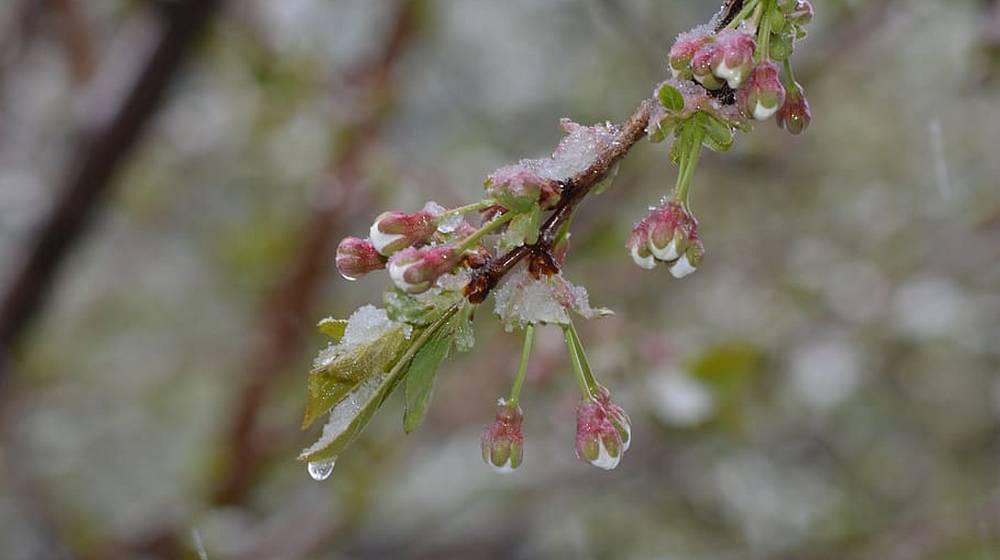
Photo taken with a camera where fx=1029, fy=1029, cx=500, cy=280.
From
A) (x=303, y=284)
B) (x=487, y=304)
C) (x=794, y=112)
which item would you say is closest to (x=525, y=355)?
(x=794, y=112)

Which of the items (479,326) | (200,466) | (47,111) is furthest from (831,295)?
(47,111)

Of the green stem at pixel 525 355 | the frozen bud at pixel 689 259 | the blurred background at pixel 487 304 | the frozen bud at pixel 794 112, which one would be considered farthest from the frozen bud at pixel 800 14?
the blurred background at pixel 487 304

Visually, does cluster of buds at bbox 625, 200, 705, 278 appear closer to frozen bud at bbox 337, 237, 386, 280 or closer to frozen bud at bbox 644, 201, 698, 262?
frozen bud at bbox 644, 201, 698, 262

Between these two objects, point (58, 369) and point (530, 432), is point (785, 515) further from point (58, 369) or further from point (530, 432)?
point (58, 369)

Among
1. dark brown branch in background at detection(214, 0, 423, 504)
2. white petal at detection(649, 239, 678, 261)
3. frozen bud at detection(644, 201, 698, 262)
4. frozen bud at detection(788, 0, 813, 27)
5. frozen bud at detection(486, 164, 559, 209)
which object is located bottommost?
dark brown branch in background at detection(214, 0, 423, 504)

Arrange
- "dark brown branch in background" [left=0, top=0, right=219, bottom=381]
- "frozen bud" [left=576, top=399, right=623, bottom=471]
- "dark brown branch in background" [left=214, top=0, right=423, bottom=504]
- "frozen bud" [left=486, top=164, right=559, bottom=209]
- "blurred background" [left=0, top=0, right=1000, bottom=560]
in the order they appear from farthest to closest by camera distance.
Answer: "dark brown branch in background" [left=214, top=0, right=423, bottom=504], "blurred background" [left=0, top=0, right=1000, bottom=560], "dark brown branch in background" [left=0, top=0, right=219, bottom=381], "frozen bud" [left=576, top=399, right=623, bottom=471], "frozen bud" [left=486, top=164, right=559, bottom=209]

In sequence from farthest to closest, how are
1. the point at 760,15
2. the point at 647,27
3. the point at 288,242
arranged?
the point at 288,242 → the point at 647,27 → the point at 760,15

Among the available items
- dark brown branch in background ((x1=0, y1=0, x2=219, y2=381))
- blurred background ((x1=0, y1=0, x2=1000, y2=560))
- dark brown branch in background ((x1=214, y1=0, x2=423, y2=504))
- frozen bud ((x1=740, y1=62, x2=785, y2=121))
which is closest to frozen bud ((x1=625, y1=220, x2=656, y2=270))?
frozen bud ((x1=740, y1=62, x2=785, y2=121))
